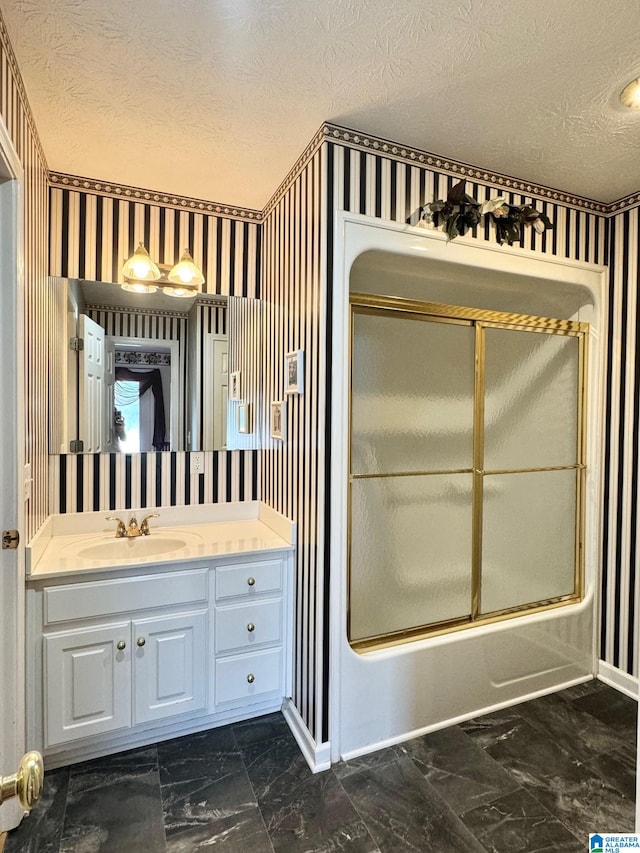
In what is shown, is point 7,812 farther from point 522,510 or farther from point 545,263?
point 545,263

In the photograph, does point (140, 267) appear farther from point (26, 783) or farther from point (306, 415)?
point (26, 783)

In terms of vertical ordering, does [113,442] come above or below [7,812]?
above

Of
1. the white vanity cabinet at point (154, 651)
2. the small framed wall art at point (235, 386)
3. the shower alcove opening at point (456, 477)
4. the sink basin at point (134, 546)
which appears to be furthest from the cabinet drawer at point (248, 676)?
the small framed wall art at point (235, 386)

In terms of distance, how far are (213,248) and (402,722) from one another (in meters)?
2.57

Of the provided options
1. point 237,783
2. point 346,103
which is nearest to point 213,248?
point 346,103

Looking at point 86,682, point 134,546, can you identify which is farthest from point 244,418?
point 86,682

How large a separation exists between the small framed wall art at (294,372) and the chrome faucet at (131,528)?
3.32 feet

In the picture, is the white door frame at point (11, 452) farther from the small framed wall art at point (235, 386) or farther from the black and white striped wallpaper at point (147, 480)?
the small framed wall art at point (235, 386)

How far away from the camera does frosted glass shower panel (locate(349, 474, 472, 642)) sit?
87.8 inches

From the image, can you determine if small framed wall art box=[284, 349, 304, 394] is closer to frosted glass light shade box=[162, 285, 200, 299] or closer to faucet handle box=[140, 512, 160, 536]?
frosted glass light shade box=[162, 285, 200, 299]

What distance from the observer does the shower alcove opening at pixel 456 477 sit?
2.02m

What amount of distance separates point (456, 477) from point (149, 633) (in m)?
1.65

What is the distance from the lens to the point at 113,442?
8.01 feet

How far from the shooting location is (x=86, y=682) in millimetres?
1905
